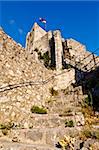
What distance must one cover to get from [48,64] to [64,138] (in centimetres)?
1702

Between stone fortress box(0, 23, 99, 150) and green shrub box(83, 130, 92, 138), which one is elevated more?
stone fortress box(0, 23, 99, 150)

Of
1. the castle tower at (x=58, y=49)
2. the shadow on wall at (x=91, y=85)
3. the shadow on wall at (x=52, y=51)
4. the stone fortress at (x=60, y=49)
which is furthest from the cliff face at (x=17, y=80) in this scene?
the shadow on wall at (x=52, y=51)

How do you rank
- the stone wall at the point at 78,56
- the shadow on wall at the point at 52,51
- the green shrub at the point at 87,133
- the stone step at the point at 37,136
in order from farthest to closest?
the stone wall at the point at 78,56 < the shadow on wall at the point at 52,51 < the stone step at the point at 37,136 < the green shrub at the point at 87,133

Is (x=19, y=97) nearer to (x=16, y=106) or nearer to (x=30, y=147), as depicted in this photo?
Result: (x=16, y=106)

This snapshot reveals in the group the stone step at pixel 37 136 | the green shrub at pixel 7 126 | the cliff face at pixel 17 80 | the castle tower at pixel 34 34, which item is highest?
the castle tower at pixel 34 34

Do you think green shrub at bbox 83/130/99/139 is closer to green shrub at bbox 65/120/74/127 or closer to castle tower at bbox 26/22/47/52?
green shrub at bbox 65/120/74/127

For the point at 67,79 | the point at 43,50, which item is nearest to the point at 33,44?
the point at 43,50

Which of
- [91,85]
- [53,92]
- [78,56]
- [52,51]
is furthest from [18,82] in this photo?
[78,56]

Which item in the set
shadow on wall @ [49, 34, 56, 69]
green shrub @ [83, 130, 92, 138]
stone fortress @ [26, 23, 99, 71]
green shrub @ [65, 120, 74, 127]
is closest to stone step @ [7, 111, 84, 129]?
green shrub @ [65, 120, 74, 127]

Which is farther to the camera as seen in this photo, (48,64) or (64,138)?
(48,64)

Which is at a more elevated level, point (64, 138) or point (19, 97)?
point (19, 97)

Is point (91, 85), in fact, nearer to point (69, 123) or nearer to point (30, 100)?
point (30, 100)

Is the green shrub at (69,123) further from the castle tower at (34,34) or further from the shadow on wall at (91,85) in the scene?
the castle tower at (34,34)

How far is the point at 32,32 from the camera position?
121ft
